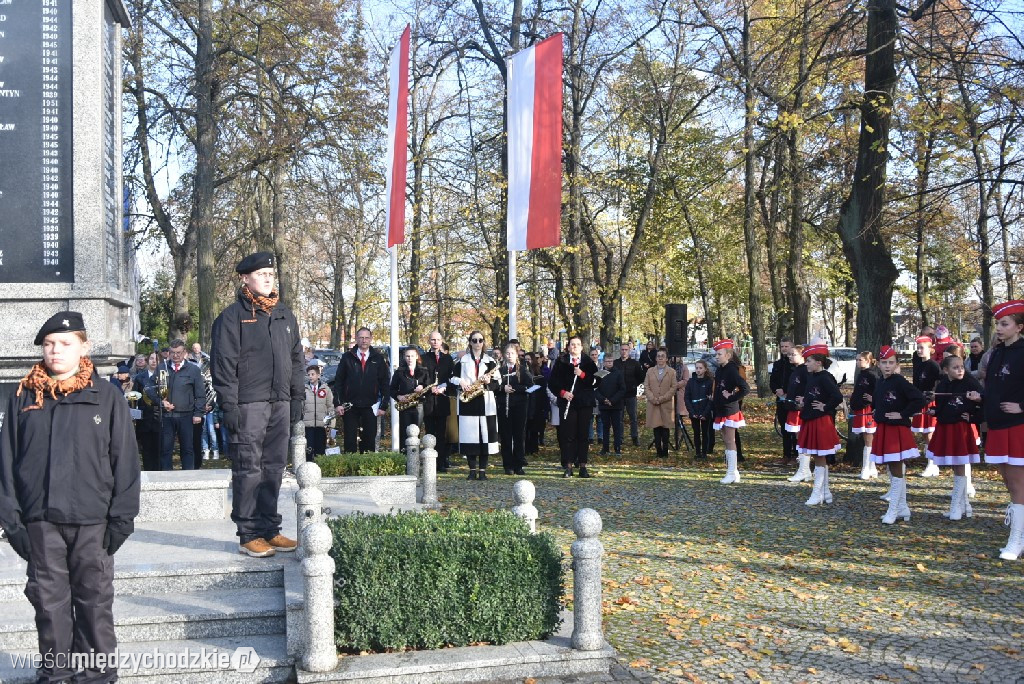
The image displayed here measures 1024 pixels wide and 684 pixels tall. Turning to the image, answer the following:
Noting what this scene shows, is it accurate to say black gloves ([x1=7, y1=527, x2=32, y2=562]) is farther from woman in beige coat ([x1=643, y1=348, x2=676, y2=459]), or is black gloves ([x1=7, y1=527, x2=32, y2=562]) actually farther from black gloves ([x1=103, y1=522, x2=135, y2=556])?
woman in beige coat ([x1=643, y1=348, x2=676, y2=459])

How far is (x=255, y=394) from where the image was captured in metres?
6.87

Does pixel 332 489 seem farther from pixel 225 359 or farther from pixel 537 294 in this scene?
pixel 537 294

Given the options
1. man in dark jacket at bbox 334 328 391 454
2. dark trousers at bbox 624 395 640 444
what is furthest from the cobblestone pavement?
dark trousers at bbox 624 395 640 444

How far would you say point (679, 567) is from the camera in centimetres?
847

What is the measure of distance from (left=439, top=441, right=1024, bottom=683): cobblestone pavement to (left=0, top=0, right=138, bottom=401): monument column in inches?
202

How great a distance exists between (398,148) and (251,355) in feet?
26.8

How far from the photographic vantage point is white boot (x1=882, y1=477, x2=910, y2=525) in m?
10.4

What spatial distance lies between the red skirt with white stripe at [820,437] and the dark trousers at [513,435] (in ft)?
14.6

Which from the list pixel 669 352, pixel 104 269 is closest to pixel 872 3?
pixel 669 352

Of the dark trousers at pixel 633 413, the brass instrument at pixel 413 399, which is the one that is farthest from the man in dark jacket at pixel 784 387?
the brass instrument at pixel 413 399

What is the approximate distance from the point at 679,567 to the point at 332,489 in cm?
455

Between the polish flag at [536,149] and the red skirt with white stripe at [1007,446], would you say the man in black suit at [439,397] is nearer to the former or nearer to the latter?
the polish flag at [536,149]

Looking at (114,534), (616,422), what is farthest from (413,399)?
(114,534)

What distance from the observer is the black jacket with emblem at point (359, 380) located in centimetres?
1384
